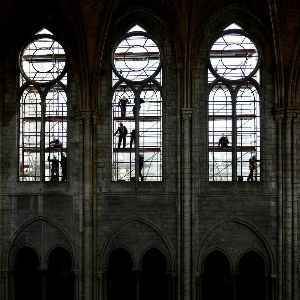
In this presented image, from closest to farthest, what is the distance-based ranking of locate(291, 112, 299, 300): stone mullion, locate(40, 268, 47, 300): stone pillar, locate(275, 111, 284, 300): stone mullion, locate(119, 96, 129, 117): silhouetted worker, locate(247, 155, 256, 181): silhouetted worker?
locate(291, 112, 299, 300): stone mullion, locate(275, 111, 284, 300): stone mullion, locate(40, 268, 47, 300): stone pillar, locate(247, 155, 256, 181): silhouetted worker, locate(119, 96, 129, 117): silhouetted worker

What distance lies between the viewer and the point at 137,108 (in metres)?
16.4

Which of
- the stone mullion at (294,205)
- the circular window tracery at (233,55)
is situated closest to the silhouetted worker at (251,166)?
the stone mullion at (294,205)

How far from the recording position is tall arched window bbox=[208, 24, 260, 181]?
1633 centimetres

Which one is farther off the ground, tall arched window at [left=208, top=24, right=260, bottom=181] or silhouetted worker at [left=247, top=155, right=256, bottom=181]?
tall arched window at [left=208, top=24, right=260, bottom=181]

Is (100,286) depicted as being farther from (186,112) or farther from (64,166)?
(186,112)

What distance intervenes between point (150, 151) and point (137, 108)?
1.54 meters

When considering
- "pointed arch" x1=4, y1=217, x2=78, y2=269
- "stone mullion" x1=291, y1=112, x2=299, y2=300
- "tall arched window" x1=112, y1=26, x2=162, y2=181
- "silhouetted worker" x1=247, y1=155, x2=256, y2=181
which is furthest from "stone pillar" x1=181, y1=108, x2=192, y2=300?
"pointed arch" x1=4, y1=217, x2=78, y2=269

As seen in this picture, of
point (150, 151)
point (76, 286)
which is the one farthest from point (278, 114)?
point (76, 286)

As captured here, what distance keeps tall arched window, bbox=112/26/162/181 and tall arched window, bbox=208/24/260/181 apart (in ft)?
6.14

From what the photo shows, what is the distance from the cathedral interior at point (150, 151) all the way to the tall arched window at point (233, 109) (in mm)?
40

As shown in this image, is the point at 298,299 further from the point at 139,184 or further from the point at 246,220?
the point at 139,184

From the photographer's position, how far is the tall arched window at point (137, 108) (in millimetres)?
16375

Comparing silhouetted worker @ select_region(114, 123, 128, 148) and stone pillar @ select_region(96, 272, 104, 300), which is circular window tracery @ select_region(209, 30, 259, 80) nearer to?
silhouetted worker @ select_region(114, 123, 128, 148)

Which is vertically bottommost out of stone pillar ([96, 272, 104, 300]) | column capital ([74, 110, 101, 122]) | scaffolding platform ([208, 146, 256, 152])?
stone pillar ([96, 272, 104, 300])
